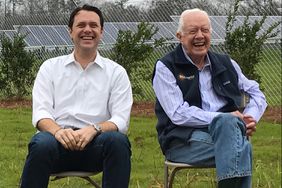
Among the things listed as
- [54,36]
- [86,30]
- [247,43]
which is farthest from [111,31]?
[86,30]

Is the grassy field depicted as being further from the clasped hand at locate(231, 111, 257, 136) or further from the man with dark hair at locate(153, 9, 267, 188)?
the clasped hand at locate(231, 111, 257, 136)

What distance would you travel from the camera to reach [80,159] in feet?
12.7

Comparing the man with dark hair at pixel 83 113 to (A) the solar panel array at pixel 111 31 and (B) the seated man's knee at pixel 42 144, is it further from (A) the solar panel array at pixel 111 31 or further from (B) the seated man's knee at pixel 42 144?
(A) the solar panel array at pixel 111 31

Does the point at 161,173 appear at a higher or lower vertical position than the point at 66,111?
→ lower

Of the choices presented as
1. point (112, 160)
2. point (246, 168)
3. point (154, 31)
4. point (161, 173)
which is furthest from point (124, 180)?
point (154, 31)

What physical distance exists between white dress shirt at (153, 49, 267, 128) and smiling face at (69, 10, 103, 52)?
17.0 inches

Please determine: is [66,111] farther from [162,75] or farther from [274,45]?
[274,45]

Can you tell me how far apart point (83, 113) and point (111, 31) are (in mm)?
8945

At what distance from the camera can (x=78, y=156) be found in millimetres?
3865

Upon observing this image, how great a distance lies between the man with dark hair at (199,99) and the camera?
3.90m

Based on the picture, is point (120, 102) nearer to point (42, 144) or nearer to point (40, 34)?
point (42, 144)

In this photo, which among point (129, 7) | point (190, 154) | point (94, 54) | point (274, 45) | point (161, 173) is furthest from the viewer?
point (129, 7)

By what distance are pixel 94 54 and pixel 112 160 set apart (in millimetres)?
801

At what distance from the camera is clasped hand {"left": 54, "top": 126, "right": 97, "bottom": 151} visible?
3.75 meters
